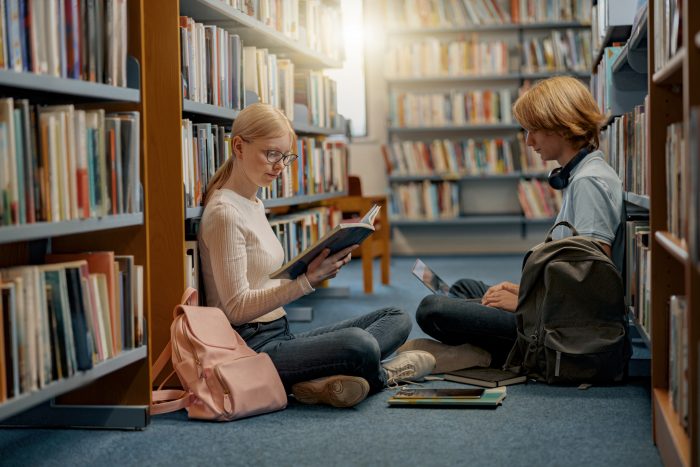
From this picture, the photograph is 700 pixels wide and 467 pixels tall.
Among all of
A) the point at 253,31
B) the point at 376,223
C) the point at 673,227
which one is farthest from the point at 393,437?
the point at 376,223

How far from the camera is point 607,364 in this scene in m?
2.47

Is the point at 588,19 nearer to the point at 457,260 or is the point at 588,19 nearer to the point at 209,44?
the point at 457,260

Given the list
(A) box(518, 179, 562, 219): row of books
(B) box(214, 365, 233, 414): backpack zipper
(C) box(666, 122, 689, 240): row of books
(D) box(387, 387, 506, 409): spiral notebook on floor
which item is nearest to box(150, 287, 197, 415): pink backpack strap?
(B) box(214, 365, 233, 414): backpack zipper

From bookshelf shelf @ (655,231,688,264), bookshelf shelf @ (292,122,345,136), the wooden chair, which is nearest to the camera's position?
bookshelf shelf @ (655,231,688,264)

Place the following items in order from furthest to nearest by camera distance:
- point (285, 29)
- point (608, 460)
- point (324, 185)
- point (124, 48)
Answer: point (324, 185), point (285, 29), point (124, 48), point (608, 460)

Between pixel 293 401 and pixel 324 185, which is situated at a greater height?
pixel 324 185

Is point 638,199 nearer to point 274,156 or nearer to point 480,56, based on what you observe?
point 274,156

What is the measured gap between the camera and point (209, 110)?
2.76 meters

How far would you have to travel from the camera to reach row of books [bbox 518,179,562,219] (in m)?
6.55

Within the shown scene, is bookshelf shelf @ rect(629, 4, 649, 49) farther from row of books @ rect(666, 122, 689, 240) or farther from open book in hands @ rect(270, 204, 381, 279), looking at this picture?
open book in hands @ rect(270, 204, 381, 279)

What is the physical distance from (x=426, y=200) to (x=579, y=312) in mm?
4358

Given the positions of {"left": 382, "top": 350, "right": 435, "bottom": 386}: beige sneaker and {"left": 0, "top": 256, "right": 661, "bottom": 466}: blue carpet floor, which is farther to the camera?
{"left": 382, "top": 350, "right": 435, "bottom": 386}: beige sneaker

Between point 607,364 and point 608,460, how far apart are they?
66 cm

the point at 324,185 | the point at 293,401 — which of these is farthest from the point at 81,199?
the point at 324,185
